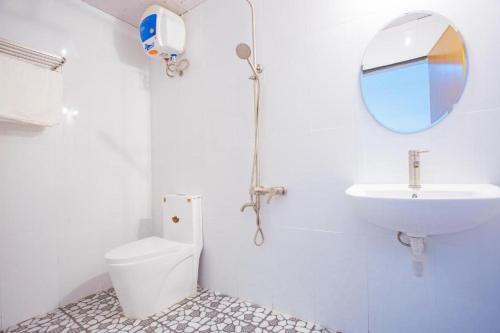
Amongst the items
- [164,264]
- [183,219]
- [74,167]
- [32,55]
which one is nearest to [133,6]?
[32,55]

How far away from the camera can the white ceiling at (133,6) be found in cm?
179

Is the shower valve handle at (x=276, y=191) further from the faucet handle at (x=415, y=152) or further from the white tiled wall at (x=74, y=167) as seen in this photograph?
the white tiled wall at (x=74, y=167)

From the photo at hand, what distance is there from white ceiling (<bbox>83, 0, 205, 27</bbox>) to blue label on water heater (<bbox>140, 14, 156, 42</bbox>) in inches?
6.9

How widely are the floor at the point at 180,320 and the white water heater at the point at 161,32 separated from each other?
1.71 m

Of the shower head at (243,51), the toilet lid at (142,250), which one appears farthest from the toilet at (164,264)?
the shower head at (243,51)

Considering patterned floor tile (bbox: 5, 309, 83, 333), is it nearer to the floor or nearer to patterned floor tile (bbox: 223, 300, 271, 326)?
the floor

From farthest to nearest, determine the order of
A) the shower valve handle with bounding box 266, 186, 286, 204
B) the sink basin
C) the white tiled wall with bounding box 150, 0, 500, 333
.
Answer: the shower valve handle with bounding box 266, 186, 286, 204 < the white tiled wall with bounding box 150, 0, 500, 333 < the sink basin

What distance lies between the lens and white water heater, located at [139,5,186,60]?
67.7 inches

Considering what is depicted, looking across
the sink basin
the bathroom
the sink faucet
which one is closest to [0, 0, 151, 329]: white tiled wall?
the bathroom

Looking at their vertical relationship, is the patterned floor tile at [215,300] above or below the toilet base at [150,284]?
below

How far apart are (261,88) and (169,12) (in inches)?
35.7

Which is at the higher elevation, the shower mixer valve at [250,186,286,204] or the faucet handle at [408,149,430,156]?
the faucet handle at [408,149,430,156]

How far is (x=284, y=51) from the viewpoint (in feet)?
4.76

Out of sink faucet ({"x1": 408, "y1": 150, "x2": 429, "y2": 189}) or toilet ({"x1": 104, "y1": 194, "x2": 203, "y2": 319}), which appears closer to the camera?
sink faucet ({"x1": 408, "y1": 150, "x2": 429, "y2": 189})
